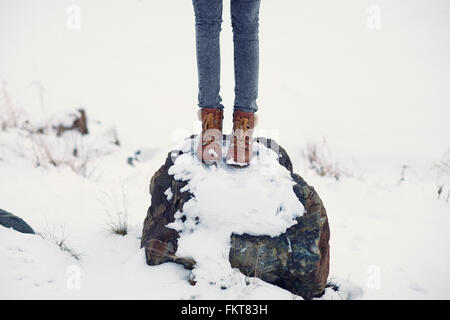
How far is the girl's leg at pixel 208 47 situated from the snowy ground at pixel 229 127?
0.54 m

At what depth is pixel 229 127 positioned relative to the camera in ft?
7.62

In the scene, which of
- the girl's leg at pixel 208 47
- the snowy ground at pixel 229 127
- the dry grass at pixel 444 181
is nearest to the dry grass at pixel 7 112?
the snowy ground at pixel 229 127

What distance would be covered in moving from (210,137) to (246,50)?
49 centimetres

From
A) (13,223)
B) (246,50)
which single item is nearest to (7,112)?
(13,223)

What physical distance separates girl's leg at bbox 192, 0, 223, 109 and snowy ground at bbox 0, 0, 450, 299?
54 centimetres

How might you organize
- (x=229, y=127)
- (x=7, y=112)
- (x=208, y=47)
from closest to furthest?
(x=208, y=47)
(x=229, y=127)
(x=7, y=112)

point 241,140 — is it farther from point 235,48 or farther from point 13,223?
point 13,223

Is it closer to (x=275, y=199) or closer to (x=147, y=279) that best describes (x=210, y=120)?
(x=275, y=199)

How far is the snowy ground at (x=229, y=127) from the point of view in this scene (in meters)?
1.36

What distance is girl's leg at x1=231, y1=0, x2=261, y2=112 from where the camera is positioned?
4.60 feet

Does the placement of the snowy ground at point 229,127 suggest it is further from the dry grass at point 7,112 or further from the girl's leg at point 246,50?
the girl's leg at point 246,50

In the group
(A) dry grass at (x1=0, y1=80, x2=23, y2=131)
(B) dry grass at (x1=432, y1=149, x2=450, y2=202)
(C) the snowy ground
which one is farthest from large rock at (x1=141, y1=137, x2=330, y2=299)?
(A) dry grass at (x1=0, y1=80, x2=23, y2=131)

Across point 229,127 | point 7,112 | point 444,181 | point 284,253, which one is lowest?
point 444,181

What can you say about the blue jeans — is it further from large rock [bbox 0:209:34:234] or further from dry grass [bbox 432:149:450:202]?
dry grass [bbox 432:149:450:202]
